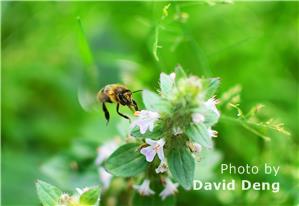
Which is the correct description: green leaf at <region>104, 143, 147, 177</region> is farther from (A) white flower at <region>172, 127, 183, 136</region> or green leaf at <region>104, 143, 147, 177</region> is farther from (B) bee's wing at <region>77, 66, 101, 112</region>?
(B) bee's wing at <region>77, 66, 101, 112</region>

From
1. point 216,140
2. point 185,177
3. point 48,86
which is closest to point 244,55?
point 216,140

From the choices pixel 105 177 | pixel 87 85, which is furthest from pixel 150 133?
pixel 87 85

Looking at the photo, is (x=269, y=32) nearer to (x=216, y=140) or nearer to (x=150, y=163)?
(x=216, y=140)

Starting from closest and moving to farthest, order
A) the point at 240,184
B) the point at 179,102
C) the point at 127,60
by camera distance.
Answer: the point at 179,102 → the point at 240,184 → the point at 127,60

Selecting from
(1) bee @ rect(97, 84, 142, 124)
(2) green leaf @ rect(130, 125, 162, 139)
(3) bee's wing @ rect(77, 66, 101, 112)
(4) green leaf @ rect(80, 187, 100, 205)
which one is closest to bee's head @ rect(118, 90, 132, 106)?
(1) bee @ rect(97, 84, 142, 124)

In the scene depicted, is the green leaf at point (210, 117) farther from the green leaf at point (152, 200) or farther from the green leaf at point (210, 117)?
the green leaf at point (152, 200)

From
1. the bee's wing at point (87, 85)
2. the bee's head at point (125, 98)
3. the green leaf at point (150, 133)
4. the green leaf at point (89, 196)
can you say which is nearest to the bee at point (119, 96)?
the bee's head at point (125, 98)
